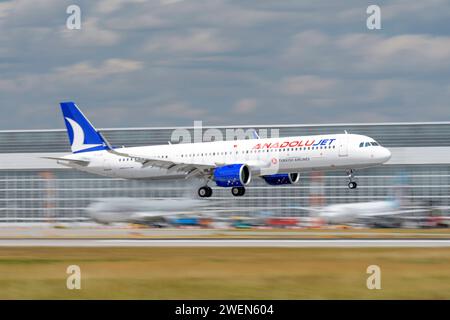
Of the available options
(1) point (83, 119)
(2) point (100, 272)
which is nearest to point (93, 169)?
(1) point (83, 119)

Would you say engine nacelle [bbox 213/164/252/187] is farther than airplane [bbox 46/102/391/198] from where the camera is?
Yes

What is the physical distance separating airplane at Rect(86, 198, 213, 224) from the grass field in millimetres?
54808

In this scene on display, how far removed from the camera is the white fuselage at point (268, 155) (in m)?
81.0

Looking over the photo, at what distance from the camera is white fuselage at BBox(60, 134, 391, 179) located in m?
81.0

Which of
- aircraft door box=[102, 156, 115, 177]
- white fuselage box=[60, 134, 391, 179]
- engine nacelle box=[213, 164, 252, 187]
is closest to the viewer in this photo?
white fuselage box=[60, 134, 391, 179]

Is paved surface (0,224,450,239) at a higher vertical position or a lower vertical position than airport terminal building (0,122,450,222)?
lower

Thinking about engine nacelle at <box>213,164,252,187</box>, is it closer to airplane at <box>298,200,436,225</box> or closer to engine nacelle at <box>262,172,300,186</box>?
engine nacelle at <box>262,172,300,186</box>

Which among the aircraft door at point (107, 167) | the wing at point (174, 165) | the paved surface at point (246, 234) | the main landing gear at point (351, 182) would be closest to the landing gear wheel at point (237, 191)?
the wing at point (174, 165)

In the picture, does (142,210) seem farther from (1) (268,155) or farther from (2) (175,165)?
(1) (268,155)

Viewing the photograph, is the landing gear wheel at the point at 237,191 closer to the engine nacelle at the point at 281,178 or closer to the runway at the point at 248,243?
the engine nacelle at the point at 281,178

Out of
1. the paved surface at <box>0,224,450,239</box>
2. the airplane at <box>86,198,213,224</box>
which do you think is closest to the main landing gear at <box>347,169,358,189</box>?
the paved surface at <box>0,224,450,239</box>

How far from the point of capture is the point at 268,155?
276 feet

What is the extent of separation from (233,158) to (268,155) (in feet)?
14.1

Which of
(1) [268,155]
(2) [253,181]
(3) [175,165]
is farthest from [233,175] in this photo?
(2) [253,181]
